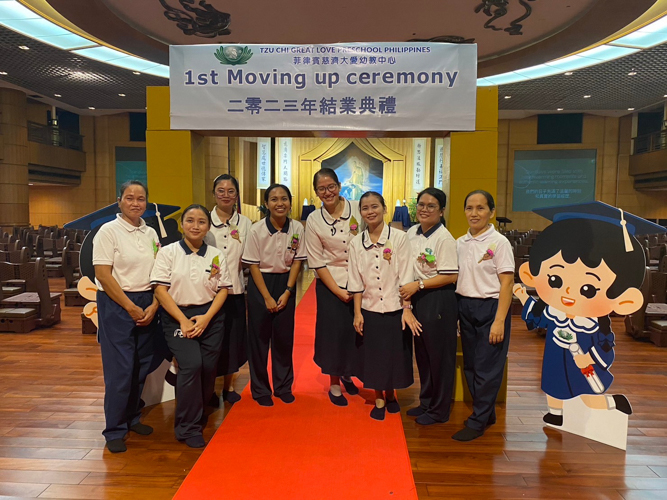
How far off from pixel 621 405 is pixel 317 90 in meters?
2.74

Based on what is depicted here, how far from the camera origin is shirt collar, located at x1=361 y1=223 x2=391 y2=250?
2.71m

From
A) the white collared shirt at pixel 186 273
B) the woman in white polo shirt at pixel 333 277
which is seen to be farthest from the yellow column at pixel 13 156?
the woman in white polo shirt at pixel 333 277

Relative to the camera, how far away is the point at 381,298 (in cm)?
274

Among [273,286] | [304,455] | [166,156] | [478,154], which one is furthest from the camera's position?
[166,156]

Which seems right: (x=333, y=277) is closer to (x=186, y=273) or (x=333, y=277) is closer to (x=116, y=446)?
(x=186, y=273)

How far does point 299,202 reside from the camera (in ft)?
51.9

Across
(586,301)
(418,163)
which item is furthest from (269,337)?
(418,163)

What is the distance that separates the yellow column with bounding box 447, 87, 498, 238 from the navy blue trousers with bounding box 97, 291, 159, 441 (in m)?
A: 2.20

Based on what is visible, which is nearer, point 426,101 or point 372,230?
point 372,230

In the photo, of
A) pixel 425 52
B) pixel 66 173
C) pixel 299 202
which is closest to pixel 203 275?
pixel 425 52

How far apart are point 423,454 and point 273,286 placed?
1.36 metres

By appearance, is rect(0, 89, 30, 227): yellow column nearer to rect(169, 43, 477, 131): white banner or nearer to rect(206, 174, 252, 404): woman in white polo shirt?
rect(169, 43, 477, 131): white banner

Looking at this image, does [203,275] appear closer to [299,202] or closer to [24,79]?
[24,79]

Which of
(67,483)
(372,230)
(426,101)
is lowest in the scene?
(67,483)
